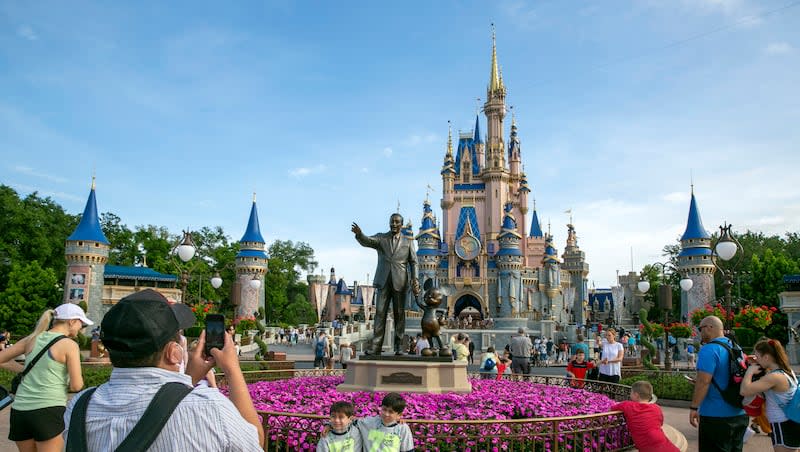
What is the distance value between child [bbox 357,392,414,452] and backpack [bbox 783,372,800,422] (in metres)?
3.46

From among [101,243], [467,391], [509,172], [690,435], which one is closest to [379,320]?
[467,391]

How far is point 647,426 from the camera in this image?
18.7 feet

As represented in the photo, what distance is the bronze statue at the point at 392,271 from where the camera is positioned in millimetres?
10320

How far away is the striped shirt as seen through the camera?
2.09 metres

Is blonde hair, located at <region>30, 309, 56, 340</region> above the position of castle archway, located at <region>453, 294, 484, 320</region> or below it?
below

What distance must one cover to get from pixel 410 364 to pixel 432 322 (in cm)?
108

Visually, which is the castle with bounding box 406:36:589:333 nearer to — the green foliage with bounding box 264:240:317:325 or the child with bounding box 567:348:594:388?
the green foliage with bounding box 264:240:317:325

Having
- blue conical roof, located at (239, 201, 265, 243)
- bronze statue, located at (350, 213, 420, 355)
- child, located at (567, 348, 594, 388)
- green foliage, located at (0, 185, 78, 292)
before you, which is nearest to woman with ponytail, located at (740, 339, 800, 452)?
bronze statue, located at (350, 213, 420, 355)

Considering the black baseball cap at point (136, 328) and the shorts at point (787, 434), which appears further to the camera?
the shorts at point (787, 434)

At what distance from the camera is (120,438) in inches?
83.5

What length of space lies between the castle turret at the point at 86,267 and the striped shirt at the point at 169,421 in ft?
141

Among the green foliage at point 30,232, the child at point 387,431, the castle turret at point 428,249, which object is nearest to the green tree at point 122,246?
the green foliage at point 30,232

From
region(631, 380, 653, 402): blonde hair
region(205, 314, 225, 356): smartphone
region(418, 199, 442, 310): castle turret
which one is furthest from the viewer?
region(418, 199, 442, 310): castle turret

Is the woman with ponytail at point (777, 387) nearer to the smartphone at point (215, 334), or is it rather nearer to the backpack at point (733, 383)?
the backpack at point (733, 383)
